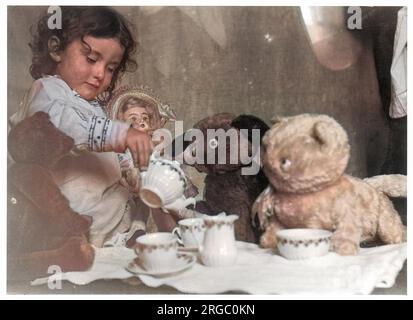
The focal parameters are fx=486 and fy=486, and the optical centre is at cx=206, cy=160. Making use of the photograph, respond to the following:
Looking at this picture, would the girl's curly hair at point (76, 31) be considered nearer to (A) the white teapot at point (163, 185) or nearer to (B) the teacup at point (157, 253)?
(A) the white teapot at point (163, 185)

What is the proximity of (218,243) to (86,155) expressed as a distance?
2.00 feet

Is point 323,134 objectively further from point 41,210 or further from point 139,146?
point 41,210

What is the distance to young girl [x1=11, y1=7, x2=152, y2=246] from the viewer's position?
6.08ft

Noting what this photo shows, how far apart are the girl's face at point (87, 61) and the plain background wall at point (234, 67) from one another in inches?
3.8

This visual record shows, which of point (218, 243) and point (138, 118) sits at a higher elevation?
point (138, 118)

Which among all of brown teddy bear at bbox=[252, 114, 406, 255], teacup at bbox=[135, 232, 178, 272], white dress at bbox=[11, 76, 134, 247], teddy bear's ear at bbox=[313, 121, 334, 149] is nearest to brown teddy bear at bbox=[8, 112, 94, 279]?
white dress at bbox=[11, 76, 134, 247]

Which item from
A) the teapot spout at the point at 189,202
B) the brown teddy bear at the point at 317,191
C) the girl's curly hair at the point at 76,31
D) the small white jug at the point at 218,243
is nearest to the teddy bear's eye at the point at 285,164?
the brown teddy bear at the point at 317,191

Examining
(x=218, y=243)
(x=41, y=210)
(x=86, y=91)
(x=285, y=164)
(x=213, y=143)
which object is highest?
(x=86, y=91)

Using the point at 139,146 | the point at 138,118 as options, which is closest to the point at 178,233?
the point at 139,146

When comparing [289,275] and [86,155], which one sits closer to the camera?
[289,275]

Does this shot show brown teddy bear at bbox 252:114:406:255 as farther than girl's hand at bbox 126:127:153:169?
No

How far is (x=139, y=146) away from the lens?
187cm

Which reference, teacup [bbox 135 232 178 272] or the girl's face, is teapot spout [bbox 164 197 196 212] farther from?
the girl's face

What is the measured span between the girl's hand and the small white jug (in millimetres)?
348
